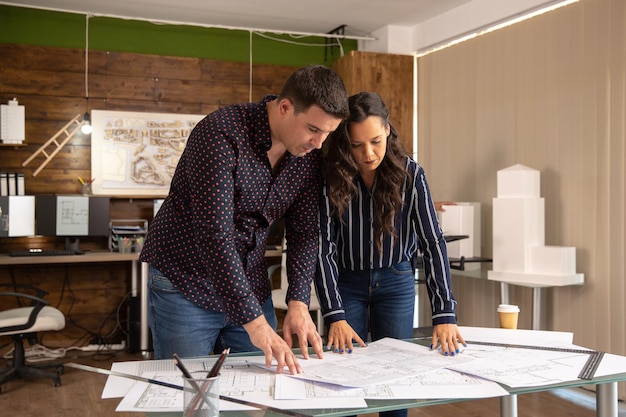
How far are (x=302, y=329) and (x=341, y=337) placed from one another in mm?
147

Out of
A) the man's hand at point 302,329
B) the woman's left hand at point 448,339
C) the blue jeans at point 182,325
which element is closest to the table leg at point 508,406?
the woman's left hand at point 448,339

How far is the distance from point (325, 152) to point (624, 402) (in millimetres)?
2804

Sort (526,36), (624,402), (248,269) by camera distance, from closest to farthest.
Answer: (248,269)
(624,402)
(526,36)

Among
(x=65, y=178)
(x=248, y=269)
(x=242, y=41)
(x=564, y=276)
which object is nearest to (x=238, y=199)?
(x=248, y=269)

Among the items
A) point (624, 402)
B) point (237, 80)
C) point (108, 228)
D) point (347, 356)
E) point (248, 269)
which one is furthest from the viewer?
point (237, 80)

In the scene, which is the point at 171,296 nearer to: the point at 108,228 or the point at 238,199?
the point at 238,199

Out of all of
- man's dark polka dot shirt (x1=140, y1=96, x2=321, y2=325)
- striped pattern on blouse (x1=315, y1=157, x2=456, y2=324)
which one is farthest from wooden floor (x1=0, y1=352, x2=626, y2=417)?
man's dark polka dot shirt (x1=140, y1=96, x2=321, y2=325)

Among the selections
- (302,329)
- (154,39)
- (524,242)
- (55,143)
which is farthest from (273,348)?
(154,39)

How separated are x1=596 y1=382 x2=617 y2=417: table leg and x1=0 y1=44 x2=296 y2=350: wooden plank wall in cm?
429

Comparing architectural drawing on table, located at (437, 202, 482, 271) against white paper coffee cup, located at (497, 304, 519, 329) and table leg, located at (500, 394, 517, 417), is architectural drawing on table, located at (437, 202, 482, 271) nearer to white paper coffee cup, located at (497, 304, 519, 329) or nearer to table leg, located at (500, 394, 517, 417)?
white paper coffee cup, located at (497, 304, 519, 329)

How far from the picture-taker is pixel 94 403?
3.88m

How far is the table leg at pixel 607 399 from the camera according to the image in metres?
1.68

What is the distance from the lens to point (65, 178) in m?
5.27

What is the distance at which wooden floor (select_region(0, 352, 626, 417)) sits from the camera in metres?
3.69
